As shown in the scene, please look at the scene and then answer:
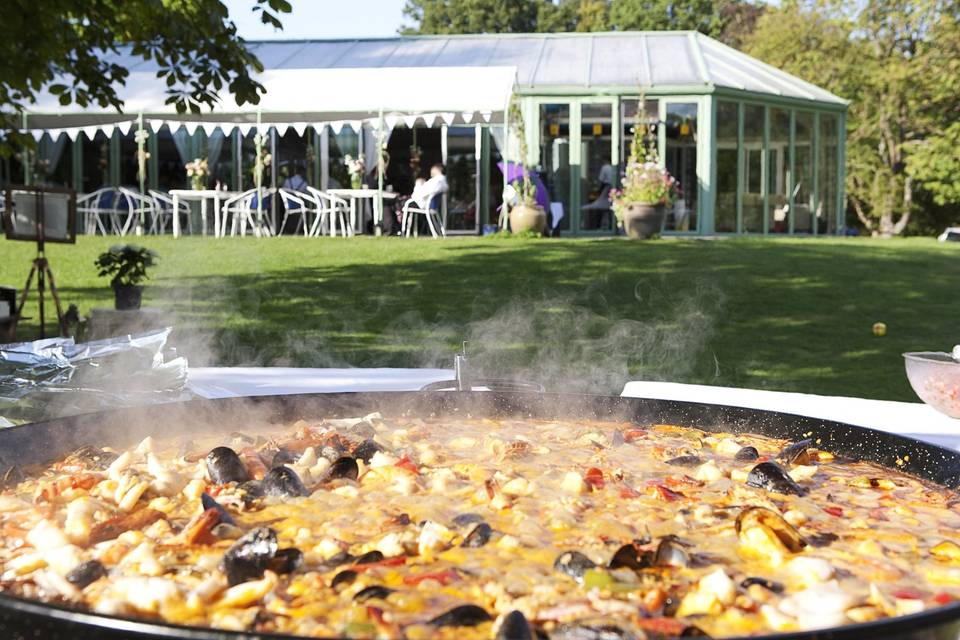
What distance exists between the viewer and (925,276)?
11.9 m

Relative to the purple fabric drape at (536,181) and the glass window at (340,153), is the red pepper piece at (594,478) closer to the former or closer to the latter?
the purple fabric drape at (536,181)

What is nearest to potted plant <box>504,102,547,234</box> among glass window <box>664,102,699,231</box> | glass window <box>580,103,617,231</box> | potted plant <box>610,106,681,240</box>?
potted plant <box>610,106,681,240</box>

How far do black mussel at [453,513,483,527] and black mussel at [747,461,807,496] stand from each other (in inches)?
22.7

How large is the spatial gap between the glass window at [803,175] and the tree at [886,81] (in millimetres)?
6413

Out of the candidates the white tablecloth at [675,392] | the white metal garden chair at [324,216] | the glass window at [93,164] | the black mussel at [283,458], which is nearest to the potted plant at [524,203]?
the white metal garden chair at [324,216]

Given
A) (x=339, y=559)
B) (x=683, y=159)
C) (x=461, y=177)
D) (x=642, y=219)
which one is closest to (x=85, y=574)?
(x=339, y=559)

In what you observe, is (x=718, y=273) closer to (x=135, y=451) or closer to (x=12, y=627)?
(x=135, y=451)

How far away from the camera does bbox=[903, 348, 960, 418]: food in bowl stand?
2.37m

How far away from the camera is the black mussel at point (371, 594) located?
1191 mm

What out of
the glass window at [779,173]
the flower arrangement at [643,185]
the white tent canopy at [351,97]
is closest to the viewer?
the flower arrangement at [643,185]

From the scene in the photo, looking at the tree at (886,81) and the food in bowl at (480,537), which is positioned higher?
the tree at (886,81)

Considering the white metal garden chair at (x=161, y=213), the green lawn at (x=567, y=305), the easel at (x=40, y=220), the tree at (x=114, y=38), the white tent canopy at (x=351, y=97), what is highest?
the white tent canopy at (x=351, y=97)

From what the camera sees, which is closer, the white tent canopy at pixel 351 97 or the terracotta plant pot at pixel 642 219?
the terracotta plant pot at pixel 642 219

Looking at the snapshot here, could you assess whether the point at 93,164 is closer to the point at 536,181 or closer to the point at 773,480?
the point at 536,181
